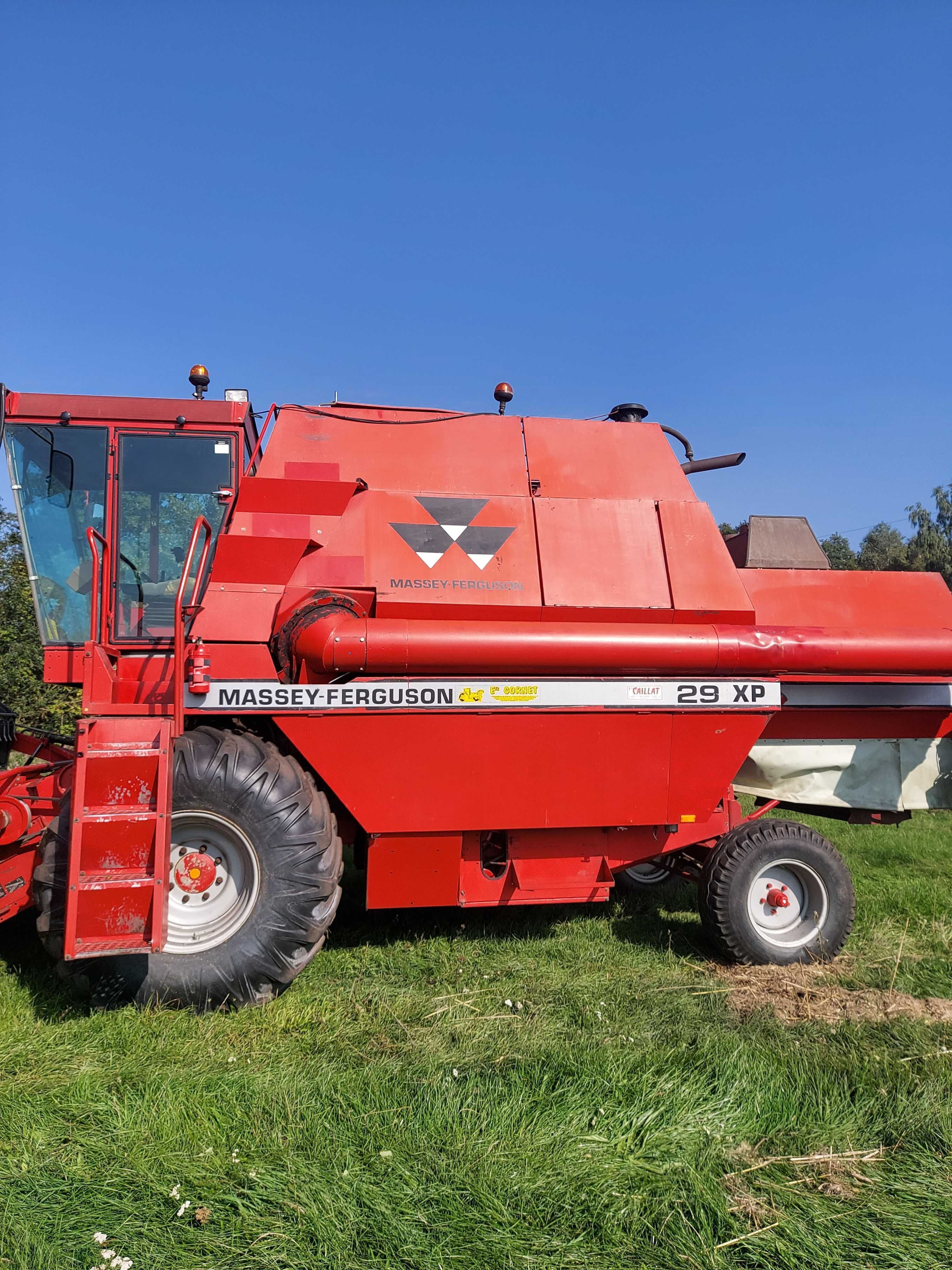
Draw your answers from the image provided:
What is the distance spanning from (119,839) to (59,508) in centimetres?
211

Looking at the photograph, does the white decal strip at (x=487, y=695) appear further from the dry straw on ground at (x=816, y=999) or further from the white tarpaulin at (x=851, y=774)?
the dry straw on ground at (x=816, y=999)

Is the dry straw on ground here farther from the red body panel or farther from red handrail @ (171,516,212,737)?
red handrail @ (171,516,212,737)

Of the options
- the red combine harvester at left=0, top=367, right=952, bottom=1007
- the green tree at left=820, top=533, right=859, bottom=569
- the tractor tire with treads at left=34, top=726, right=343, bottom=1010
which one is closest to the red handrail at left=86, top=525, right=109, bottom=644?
the red combine harvester at left=0, top=367, right=952, bottom=1007

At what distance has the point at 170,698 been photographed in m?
4.04

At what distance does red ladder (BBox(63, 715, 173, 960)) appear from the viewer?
344cm

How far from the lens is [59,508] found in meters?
4.47

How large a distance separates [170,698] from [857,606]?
4294 mm

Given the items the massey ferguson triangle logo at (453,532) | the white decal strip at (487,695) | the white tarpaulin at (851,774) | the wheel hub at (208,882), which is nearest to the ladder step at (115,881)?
the wheel hub at (208,882)

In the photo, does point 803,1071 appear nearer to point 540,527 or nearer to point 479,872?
point 479,872

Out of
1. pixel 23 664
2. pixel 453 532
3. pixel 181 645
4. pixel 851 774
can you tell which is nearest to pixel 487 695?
pixel 453 532

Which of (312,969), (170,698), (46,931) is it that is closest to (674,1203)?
(312,969)

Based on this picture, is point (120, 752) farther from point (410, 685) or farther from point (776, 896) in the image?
point (776, 896)

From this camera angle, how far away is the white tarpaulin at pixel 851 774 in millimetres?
4941

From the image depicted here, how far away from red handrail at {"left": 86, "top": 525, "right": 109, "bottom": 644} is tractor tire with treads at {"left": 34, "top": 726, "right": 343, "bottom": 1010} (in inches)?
31.4
